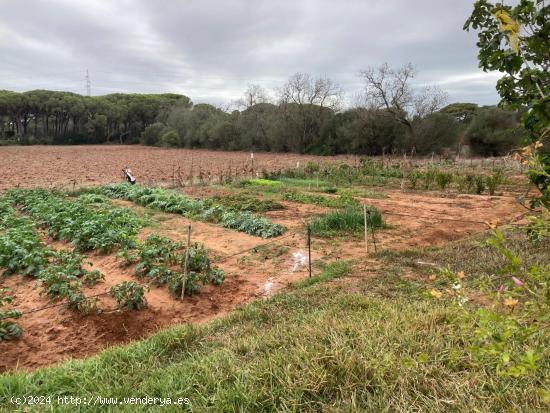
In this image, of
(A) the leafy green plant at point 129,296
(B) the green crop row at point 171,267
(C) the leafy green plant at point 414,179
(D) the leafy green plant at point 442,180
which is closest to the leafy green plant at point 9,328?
(A) the leafy green plant at point 129,296

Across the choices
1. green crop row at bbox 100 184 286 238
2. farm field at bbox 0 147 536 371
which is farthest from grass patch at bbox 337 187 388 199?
green crop row at bbox 100 184 286 238

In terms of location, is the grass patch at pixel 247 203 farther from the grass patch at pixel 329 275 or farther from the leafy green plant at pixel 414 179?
the leafy green plant at pixel 414 179

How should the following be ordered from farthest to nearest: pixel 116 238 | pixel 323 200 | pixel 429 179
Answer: pixel 429 179 < pixel 323 200 < pixel 116 238

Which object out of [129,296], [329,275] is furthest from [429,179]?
[129,296]

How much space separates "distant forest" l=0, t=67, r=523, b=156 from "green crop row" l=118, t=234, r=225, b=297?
12456 mm

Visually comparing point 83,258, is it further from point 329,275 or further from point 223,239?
point 329,275

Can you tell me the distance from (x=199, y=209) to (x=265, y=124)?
3223cm

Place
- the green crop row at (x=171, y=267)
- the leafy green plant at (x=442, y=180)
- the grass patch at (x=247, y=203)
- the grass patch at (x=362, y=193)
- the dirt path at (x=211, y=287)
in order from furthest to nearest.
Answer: the leafy green plant at (x=442, y=180), the grass patch at (x=362, y=193), the grass patch at (x=247, y=203), the green crop row at (x=171, y=267), the dirt path at (x=211, y=287)

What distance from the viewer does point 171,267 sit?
6598 mm

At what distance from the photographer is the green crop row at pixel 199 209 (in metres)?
9.23

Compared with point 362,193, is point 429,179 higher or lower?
higher

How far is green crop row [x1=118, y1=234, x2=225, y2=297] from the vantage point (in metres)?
5.71

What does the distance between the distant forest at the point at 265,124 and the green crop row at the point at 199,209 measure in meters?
10.1

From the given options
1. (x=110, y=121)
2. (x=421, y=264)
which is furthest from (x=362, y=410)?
(x=110, y=121)
